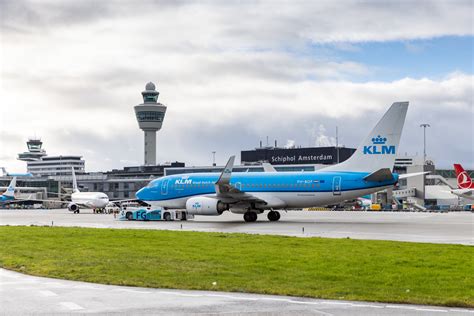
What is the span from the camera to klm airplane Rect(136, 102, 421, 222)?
162 ft

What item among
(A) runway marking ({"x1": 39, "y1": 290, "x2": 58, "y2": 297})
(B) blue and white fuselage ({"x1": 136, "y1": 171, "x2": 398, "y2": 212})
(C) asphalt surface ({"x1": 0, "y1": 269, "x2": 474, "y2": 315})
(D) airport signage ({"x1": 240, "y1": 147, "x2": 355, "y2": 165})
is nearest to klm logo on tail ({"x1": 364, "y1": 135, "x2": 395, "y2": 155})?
(B) blue and white fuselage ({"x1": 136, "y1": 171, "x2": 398, "y2": 212})

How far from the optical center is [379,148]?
164 feet

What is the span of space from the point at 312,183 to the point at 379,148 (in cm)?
587

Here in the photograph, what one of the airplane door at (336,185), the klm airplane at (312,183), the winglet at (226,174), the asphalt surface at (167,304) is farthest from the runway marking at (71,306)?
the airplane door at (336,185)

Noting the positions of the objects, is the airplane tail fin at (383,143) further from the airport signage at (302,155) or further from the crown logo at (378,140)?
the airport signage at (302,155)

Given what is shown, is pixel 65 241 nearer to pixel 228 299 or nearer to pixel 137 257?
pixel 137 257

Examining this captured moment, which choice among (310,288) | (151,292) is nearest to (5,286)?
(151,292)

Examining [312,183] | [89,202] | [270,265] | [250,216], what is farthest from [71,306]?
[89,202]

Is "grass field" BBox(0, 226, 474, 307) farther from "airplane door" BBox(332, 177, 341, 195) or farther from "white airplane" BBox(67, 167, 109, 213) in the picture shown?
"white airplane" BBox(67, 167, 109, 213)

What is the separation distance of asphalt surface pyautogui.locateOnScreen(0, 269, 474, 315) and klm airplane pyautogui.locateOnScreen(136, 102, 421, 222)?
3317 centimetres

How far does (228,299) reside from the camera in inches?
579

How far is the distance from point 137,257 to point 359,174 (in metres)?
30.0

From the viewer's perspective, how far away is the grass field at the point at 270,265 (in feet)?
53.2

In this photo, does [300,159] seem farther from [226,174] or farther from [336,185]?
[226,174]
